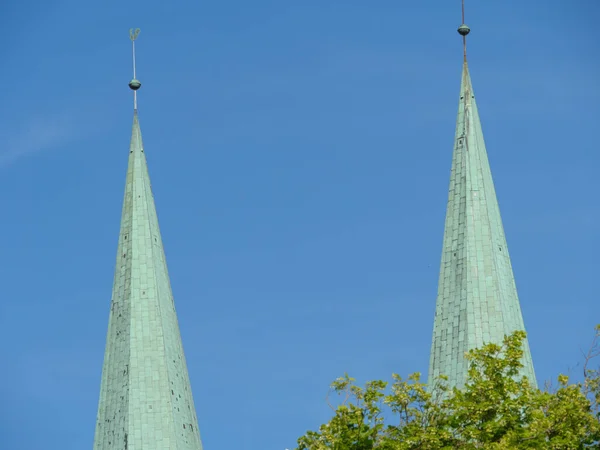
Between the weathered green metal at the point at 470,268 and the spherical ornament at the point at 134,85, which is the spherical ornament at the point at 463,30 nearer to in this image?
the weathered green metal at the point at 470,268

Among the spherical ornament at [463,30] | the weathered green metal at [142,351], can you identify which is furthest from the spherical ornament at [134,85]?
the spherical ornament at [463,30]

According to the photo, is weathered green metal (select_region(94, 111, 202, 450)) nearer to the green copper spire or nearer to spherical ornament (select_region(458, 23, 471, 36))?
the green copper spire

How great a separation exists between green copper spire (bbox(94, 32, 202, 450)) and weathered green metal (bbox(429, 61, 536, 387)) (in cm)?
784

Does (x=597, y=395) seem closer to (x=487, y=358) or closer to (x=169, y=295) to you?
(x=487, y=358)

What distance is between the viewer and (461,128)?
258ft

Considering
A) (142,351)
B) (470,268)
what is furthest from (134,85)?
(470,268)

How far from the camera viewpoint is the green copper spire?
77688 millimetres

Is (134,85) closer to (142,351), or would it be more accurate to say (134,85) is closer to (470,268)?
(142,351)

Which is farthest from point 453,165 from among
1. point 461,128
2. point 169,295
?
point 169,295

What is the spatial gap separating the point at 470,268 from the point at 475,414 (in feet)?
33.3

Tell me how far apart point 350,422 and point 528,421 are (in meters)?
4.32

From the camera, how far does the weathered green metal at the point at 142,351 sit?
255 ft

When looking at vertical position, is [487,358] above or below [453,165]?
below

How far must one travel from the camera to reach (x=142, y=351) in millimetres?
79062
